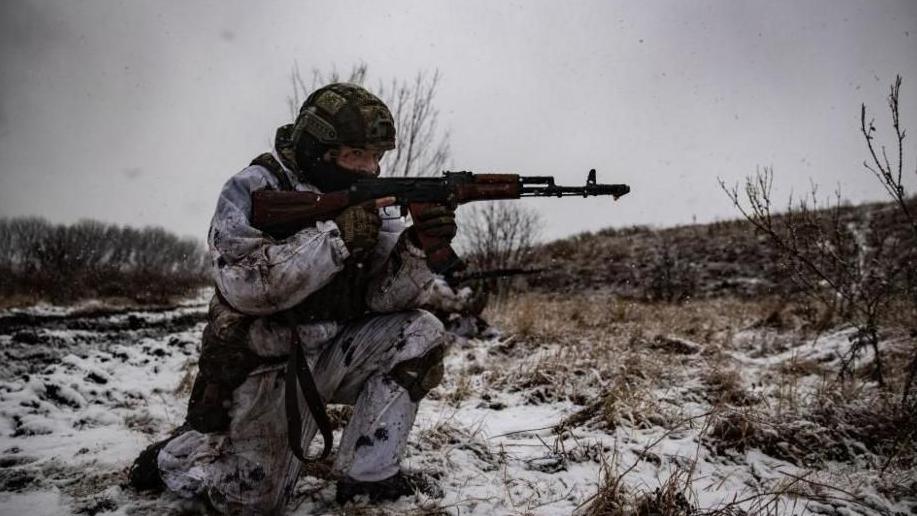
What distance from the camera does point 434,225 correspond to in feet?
6.97

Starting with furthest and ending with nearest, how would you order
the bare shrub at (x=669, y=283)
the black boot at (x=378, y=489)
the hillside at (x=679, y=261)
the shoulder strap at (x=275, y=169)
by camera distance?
1. the hillside at (x=679, y=261)
2. the bare shrub at (x=669, y=283)
3. the shoulder strap at (x=275, y=169)
4. the black boot at (x=378, y=489)

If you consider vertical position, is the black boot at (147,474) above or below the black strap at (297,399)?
below

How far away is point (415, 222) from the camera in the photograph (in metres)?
2.12

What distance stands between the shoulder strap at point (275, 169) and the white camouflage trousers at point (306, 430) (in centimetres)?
68

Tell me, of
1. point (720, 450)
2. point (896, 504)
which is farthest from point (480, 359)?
Answer: point (896, 504)

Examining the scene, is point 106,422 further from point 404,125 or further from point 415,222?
point 404,125

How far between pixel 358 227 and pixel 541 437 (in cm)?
158

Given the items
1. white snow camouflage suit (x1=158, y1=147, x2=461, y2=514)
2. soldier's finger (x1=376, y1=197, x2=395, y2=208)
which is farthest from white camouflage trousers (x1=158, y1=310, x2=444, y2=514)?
soldier's finger (x1=376, y1=197, x2=395, y2=208)

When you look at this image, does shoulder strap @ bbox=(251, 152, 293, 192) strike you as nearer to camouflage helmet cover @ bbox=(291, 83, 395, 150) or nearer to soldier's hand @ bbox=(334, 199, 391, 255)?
camouflage helmet cover @ bbox=(291, 83, 395, 150)

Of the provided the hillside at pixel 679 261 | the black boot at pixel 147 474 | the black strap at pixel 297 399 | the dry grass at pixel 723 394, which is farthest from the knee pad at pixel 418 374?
the hillside at pixel 679 261

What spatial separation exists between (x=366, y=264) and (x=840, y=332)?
531 centimetres

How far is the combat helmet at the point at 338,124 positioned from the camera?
2117 millimetres

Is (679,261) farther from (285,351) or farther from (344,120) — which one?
(285,351)

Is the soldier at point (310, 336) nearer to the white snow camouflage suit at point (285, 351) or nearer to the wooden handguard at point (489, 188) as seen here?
the white snow camouflage suit at point (285, 351)
